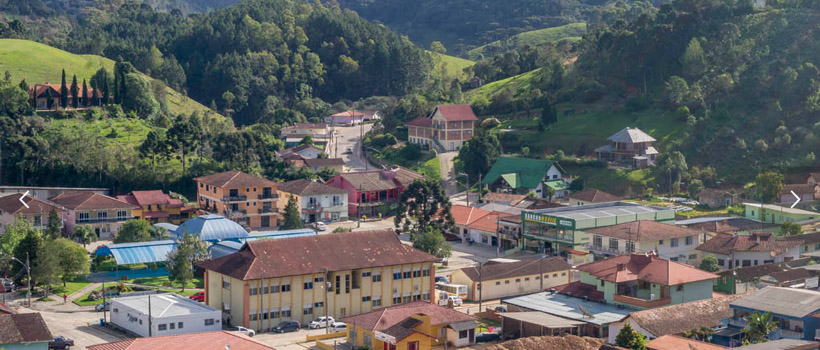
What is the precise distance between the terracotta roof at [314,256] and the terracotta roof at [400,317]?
589 centimetres

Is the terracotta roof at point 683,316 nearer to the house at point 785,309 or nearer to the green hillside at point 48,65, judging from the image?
the house at point 785,309

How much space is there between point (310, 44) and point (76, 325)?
128 m

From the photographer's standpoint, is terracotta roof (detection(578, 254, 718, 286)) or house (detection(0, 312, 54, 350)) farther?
terracotta roof (detection(578, 254, 718, 286))

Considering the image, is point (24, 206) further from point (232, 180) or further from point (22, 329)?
point (22, 329)

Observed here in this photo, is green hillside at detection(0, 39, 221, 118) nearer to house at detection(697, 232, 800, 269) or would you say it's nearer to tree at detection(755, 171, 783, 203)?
tree at detection(755, 171, 783, 203)

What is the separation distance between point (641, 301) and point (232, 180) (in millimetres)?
45401

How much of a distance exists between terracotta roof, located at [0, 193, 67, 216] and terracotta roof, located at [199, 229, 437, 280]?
93.8 feet

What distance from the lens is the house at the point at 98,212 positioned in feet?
275

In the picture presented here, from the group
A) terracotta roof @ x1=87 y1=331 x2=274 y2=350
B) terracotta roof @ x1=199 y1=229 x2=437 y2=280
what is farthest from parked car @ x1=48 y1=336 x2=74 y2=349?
terracotta roof @ x1=199 y1=229 x2=437 y2=280

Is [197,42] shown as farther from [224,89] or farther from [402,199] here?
[402,199]

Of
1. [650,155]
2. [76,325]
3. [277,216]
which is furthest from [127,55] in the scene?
[76,325]

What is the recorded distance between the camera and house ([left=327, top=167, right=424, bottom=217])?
9494 centimetres

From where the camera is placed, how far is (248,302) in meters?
56.0

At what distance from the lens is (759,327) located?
164ft
